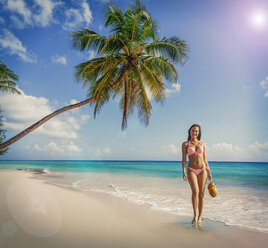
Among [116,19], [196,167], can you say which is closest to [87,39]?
[116,19]

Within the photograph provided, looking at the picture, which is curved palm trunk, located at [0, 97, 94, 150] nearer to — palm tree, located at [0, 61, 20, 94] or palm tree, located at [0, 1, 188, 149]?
palm tree, located at [0, 1, 188, 149]

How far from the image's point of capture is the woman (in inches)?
134

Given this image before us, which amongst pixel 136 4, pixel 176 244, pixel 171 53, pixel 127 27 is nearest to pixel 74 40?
pixel 127 27

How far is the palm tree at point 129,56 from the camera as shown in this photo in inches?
275

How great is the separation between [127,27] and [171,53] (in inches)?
78.9

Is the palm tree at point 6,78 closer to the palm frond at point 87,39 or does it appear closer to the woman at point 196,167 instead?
the palm frond at point 87,39

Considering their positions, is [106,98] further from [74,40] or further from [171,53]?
[171,53]

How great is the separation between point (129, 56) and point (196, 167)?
530cm

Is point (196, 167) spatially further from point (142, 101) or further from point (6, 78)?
point (6, 78)

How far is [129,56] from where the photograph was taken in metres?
7.20

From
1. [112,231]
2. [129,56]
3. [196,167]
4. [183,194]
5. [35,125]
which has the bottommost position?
[183,194]

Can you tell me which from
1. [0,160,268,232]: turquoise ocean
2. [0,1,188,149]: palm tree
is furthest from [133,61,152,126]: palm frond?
[0,160,268,232]: turquoise ocean

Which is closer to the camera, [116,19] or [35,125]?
[35,125]

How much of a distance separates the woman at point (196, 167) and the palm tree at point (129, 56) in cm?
395
